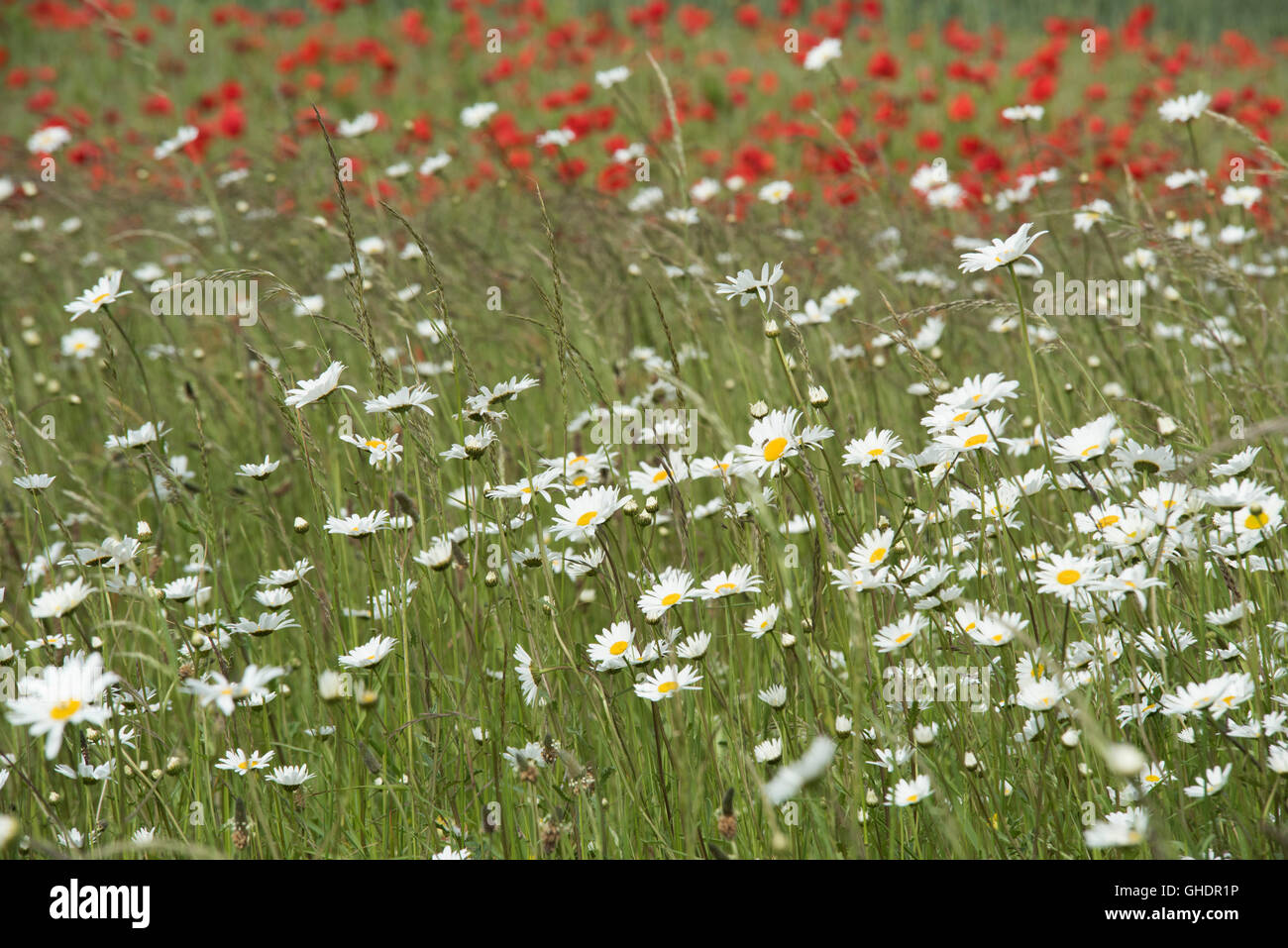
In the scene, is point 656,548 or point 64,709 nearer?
point 64,709

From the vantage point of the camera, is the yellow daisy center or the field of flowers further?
the field of flowers

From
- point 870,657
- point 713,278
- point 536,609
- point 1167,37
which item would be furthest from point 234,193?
point 1167,37

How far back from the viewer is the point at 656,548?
8.37 ft

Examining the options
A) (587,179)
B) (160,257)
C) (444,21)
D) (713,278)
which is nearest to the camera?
(713,278)

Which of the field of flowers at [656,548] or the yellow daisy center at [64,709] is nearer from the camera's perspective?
the yellow daisy center at [64,709]

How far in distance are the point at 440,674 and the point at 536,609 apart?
7.1 inches

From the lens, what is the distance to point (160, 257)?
17.8 ft

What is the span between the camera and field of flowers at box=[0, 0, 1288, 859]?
1444mm

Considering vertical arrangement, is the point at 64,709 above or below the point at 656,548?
below

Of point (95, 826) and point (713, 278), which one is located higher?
point (713, 278)

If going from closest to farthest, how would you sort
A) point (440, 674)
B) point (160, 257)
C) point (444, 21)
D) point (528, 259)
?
1. point (440, 674)
2. point (528, 259)
3. point (160, 257)
4. point (444, 21)

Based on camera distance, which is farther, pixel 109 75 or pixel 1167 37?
pixel 109 75

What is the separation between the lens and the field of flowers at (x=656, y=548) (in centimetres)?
144
